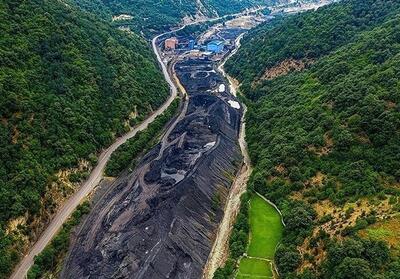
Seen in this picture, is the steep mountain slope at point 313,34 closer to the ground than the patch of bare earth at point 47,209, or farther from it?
closer to the ground

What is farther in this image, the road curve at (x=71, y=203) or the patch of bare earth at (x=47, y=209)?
the patch of bare earth at (x=47, y=209)

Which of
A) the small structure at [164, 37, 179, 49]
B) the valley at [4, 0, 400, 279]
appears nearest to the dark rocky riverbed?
the valley at [4, 0, 400, 279]

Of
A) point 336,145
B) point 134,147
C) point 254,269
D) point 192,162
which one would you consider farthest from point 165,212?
point 336,145

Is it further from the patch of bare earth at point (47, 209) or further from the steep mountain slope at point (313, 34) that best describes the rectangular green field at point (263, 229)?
the steep mountain slope at point (313, 34)

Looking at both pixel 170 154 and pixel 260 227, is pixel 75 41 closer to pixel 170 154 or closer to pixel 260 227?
pixel 170 154

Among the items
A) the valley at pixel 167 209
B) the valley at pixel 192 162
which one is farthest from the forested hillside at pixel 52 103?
the valley at pixel 167 209

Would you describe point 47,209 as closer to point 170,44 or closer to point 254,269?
point 254,269
